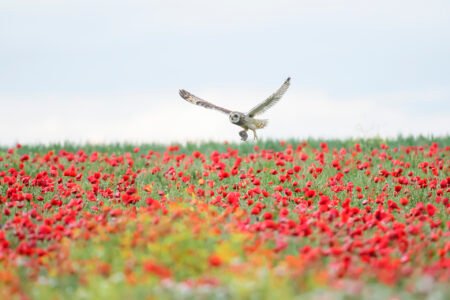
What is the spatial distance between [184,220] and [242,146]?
950 cm

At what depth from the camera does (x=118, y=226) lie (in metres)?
7.75

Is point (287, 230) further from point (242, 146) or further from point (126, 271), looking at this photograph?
point (242, 146)

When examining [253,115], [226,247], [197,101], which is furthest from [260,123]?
[226,247]

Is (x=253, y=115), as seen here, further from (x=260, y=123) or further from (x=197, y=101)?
(x=197, y=101)

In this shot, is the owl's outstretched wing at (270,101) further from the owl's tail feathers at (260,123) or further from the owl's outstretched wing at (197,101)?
the owl's outstretched wing at (197,101)

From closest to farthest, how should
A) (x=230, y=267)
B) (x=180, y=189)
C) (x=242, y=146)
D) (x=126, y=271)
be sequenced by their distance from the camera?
(x=230, y=267), (x=126, y=271), (x=180, y=189), (x=242, y=146)

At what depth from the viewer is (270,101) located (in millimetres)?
12461

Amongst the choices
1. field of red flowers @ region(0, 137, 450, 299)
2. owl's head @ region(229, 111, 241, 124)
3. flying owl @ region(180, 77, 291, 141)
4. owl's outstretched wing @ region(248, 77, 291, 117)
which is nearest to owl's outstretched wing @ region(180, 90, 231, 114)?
flying owl @ region(180, 77, 291, 141)

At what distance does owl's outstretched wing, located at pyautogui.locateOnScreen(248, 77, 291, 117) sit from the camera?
40.7ft

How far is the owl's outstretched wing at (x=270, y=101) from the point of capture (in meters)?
12.4

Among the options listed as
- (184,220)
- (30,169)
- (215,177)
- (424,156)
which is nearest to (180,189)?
(215,177)

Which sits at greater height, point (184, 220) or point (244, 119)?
point (244, 119)

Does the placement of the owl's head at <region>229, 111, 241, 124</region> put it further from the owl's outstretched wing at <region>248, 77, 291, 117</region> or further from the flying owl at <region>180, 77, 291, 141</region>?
the owl's outstretched wing at <region>248, 77, 291, 117</region>

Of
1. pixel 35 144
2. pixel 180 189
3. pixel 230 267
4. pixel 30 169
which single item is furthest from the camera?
pixel 35 144
